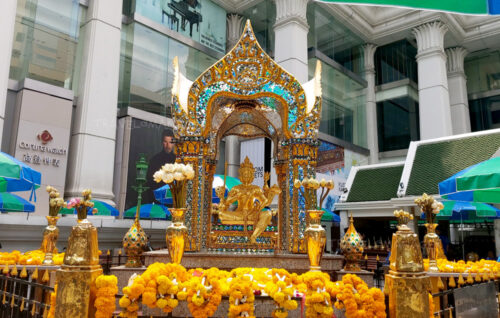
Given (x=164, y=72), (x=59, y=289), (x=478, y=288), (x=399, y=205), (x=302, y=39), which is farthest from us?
(x=302, y=39)

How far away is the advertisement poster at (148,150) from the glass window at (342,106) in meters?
8.60

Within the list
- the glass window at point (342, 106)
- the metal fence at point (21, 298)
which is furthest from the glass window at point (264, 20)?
the metal fence at point (21, 298)

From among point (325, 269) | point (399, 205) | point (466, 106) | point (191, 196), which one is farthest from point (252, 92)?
point (466, 106)

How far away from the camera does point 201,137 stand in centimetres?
766

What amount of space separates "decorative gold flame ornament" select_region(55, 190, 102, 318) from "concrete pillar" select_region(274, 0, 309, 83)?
15615 millimetres

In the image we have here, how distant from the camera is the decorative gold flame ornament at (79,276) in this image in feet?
11.8

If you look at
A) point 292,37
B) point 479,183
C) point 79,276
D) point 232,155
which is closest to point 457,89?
point 292,37

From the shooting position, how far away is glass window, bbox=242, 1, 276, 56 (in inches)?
860

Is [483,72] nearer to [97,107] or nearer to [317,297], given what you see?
[97,107]

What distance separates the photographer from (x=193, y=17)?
63.7 feet

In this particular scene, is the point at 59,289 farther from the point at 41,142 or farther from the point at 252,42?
the point at 41,142

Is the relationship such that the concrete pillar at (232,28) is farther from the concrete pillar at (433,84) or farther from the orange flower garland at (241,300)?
the orange flower garland at (241,300)

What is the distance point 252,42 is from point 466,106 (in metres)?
21.7

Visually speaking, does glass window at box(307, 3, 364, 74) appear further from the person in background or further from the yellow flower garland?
the yellow flower garland
